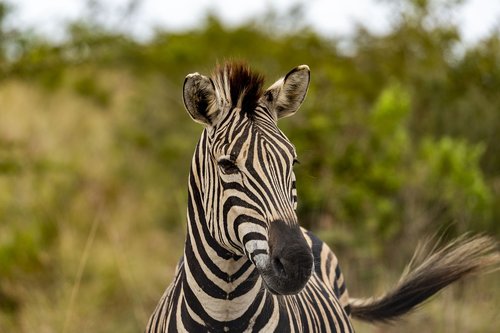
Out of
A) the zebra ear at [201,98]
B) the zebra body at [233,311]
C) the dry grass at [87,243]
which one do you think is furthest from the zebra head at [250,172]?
the dry grass at [87,243]

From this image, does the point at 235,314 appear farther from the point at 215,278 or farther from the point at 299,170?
the point at 299,170

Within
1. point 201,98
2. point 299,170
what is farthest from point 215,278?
point 299,170

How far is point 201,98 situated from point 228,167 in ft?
1.27

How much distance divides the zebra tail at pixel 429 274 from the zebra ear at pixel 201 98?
217 cm

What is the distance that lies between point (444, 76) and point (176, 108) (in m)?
6.38

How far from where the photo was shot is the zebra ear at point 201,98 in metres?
4.02

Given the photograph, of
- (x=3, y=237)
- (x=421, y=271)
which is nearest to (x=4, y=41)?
(x=3, y=237)

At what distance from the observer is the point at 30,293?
1002 centimetres

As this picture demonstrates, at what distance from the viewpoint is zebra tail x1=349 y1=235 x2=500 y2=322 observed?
5.50m

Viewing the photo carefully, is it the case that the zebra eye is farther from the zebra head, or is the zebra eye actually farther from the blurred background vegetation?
the blurred background vegetation

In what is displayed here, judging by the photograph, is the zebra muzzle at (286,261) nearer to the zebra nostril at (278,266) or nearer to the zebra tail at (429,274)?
the zebra nostril at (278,266)

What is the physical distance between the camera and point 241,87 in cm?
413

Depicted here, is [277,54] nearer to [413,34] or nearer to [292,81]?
[413,34]

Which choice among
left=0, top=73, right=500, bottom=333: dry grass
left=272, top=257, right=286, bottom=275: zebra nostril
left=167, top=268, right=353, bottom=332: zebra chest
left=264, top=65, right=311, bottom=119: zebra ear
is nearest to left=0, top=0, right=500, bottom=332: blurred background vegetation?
left=0, top=73, right=500, bottom=333: dry grass
